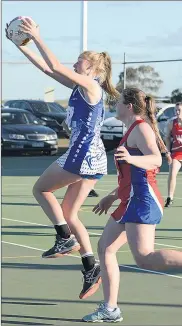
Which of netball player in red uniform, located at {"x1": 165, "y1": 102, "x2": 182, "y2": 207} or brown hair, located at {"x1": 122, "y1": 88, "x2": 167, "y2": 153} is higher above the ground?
brown hair, located at {"x1": 122, "y1": 88, "x2": 167, "y2": 153}

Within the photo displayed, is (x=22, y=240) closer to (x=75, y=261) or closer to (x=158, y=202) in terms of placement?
(x=75, y=261)

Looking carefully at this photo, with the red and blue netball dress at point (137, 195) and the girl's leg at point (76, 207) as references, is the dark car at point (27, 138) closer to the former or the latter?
the girl's leg at point (76, 207)

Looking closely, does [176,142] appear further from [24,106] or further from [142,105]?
[24,106]

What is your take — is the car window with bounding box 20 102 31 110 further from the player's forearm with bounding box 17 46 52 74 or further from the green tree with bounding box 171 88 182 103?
the player's forearm with bounding box 17 46 52 74

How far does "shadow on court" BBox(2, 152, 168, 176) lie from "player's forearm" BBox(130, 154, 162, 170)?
693 inches

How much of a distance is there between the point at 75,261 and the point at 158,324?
3187 millimetres

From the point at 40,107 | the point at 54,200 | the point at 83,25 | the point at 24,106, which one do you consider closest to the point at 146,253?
the point at 54,200

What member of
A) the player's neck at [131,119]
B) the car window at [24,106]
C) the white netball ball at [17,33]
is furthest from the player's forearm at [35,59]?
the car window at [24,106]

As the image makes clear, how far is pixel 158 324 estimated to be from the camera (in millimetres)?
7676

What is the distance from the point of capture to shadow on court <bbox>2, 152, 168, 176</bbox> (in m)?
25.7

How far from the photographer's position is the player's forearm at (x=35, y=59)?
792 centimetres

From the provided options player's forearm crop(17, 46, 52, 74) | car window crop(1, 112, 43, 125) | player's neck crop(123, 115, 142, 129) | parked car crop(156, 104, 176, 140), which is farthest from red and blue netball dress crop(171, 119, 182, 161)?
car window crop(1, 112, 43, 125)

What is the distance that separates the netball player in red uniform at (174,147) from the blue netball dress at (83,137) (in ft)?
25.5

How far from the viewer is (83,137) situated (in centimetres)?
866
